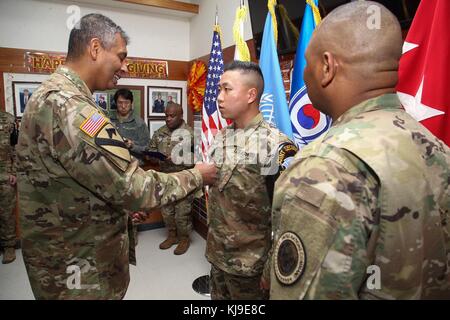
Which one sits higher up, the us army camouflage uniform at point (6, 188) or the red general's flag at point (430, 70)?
the red general's flag at point (430, 70)

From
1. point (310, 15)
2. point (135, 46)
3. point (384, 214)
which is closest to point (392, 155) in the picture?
point (384, 214)

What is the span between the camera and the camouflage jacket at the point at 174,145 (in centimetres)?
369

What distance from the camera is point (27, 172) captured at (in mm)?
1208

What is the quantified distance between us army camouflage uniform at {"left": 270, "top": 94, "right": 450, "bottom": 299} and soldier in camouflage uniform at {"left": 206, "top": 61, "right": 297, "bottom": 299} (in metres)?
0.96

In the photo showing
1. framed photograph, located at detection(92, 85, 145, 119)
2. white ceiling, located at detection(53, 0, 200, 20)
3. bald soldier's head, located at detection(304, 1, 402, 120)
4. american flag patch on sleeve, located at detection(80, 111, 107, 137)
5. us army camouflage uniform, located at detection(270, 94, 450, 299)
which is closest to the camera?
us army camouflage uniform, located at detection(270, 94, 450, 299)

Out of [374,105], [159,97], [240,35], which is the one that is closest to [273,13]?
[240,35]

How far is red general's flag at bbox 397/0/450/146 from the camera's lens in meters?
1.29

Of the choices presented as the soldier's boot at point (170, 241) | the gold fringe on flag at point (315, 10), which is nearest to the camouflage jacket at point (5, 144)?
the soldier's boot at point (170, 241)

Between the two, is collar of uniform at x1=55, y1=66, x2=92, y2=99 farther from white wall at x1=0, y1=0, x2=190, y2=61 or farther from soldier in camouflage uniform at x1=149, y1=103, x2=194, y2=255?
white wall at x1=0, y1=0, x2=190, y2=61

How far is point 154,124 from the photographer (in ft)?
13.8

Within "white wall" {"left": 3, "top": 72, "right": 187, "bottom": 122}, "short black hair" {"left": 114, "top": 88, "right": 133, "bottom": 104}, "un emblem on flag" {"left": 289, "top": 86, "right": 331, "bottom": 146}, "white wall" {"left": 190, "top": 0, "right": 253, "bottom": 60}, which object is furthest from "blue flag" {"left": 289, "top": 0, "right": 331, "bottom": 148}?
"white wall" {"left": 3, "top": 72, "right": 187, "bottom": 122}

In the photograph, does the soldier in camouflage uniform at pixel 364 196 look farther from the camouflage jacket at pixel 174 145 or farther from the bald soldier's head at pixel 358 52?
the camouflage jacket at pixel 174 145

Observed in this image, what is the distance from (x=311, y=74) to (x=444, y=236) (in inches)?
20.3

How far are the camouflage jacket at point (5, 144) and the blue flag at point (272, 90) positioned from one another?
108 inches
